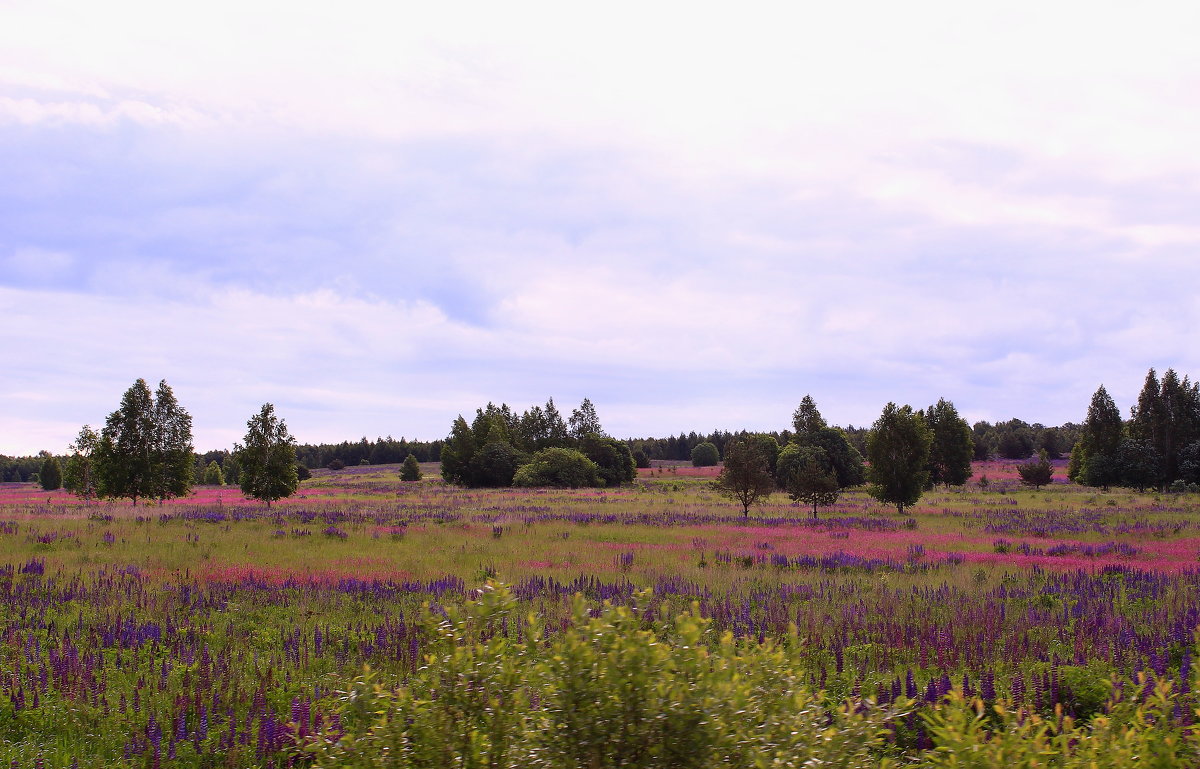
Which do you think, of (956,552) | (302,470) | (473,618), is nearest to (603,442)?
(302,470)

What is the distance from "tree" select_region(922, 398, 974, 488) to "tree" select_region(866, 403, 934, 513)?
120 feet

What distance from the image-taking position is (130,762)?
4805 millimetres

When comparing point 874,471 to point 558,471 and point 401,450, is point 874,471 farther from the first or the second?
point 401,450

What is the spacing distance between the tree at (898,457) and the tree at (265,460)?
30.1 meters

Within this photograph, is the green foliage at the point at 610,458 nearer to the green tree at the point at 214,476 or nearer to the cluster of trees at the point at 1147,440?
the cluster of trees at the point at 1147,440

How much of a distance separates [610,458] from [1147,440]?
50728mm

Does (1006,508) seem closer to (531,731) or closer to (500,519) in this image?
(500,519)

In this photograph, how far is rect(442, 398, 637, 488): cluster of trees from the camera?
70938 millimetres

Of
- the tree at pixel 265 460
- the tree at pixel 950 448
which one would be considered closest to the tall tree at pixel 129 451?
the tree at pixel 265 460

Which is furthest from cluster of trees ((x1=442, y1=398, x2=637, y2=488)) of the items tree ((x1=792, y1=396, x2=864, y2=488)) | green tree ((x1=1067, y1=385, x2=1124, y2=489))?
green tree ((x1=1067, y1=385, x2=1124, y2=489))

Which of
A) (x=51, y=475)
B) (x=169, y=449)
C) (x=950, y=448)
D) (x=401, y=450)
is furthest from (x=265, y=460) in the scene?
(x=401, y=450)

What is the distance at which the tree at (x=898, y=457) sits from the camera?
34.6m

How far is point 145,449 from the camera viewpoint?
43562 millimetres

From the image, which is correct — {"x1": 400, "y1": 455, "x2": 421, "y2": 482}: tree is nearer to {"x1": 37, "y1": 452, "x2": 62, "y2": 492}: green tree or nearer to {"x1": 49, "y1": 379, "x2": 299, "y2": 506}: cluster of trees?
{"x1": 49, "y1": 379, "x2": 299, "y2": 506}: cluster of trees
